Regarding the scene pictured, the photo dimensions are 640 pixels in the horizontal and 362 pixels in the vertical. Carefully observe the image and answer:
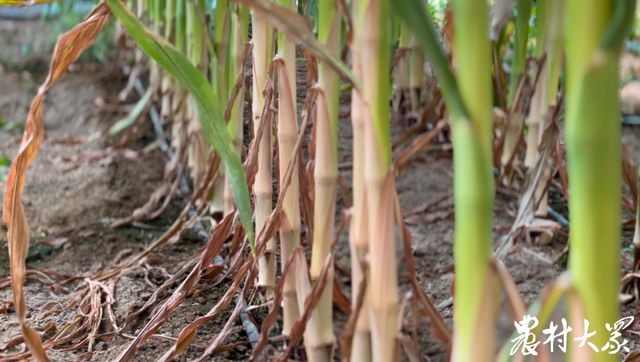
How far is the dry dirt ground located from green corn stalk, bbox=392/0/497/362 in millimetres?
63

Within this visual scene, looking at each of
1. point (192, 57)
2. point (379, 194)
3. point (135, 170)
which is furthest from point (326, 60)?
point (135, 170)

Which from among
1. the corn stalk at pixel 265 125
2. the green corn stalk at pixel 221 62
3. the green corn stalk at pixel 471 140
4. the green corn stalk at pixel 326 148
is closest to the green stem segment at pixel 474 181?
the green corn stalk at pixel 471 140

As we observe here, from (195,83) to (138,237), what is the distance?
728mm

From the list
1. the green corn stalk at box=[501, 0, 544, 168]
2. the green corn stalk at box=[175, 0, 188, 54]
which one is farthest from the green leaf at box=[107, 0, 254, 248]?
the green corn stalk at box=[175, 0, 188, 54]

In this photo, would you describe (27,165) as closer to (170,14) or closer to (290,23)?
(290,23)

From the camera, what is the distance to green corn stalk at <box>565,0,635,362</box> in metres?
0.29

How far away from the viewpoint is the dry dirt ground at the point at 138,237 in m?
0.66

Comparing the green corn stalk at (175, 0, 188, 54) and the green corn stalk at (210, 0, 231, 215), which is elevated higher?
the green corn stalk at (175, 0, 188, 54)

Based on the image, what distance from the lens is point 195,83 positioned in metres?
0.44

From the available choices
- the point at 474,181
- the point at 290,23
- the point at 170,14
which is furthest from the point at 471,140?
the point at 170,14

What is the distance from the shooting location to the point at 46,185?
141 cm

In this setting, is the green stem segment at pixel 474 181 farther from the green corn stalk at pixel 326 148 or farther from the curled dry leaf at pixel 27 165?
the curled dry leaf at pixel 27 165

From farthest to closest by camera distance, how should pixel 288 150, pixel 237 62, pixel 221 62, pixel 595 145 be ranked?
pixel 221 62
pixel 237 62
pixel 288 150
pixel 595 145

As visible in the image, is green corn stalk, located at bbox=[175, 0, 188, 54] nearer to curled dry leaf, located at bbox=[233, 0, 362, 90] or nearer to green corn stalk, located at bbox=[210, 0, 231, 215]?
green corn stalk, located at bbox=[210, 0, 231, 215]
